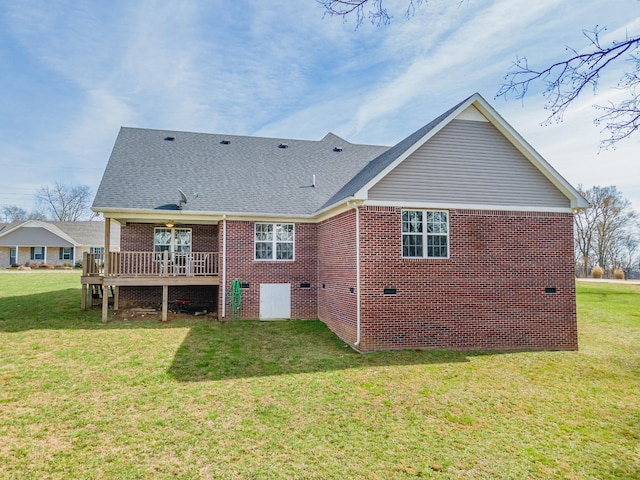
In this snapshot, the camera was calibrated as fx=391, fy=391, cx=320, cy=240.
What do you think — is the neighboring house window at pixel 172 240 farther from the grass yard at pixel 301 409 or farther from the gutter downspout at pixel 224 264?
the grass yard at pixel 301 409

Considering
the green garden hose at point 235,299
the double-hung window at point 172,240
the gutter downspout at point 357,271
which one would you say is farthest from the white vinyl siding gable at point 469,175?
the double-hung window at point 172,240

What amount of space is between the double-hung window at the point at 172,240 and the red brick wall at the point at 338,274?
5.49m

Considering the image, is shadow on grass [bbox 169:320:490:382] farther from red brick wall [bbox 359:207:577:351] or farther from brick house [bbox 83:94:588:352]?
red brick wall [bbox 359:207:577:351]

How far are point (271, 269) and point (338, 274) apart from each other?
3.26 metres

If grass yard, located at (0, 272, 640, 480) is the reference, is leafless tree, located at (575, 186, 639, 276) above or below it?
above

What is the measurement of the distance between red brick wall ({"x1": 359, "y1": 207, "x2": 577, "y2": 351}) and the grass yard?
2.21 feet

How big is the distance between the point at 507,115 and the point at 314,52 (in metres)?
6.54

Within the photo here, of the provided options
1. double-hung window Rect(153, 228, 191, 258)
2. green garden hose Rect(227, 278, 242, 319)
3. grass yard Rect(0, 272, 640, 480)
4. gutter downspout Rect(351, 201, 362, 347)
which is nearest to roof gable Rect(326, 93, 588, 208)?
gutter downspout Rect(351, 201, 362, 347)

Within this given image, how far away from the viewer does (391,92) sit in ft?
41.3

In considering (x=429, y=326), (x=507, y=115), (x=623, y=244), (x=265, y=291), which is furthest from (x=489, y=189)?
(x=623, y=244)

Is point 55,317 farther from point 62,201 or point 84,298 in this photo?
point 62,201

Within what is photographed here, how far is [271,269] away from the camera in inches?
565

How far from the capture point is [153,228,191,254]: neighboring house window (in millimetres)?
15539

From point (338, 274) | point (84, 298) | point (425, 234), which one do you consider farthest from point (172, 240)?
point (425, 234)
